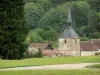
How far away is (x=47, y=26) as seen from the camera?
130000 mm

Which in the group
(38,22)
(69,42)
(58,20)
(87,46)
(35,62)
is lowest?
(87,46)

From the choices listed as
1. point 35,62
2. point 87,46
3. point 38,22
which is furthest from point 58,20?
point 35,62

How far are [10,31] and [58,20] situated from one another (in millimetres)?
87789

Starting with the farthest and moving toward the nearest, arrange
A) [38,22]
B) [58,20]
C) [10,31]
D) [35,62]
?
[38,22] < [58,20] < [10,31] < [35,62]

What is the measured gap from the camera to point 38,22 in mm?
134500

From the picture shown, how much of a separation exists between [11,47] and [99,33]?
2893 inches

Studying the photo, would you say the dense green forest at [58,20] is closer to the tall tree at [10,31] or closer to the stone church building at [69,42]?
the stone church building at [69,42]

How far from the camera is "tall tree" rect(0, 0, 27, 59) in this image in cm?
4403

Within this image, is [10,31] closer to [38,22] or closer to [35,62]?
[35,62]

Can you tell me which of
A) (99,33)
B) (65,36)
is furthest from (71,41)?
(99,33)

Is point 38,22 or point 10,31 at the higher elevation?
point 10,31

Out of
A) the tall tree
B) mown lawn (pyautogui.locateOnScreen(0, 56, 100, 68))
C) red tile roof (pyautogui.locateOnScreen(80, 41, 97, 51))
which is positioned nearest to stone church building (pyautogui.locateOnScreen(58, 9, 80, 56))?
red tile roof (pyautogui.locateOnScreen(80, 41, 97, 51))

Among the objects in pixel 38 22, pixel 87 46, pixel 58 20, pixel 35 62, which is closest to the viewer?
pixel 35 62

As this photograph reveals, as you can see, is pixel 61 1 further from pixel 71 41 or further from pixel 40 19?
pixel 71 41
